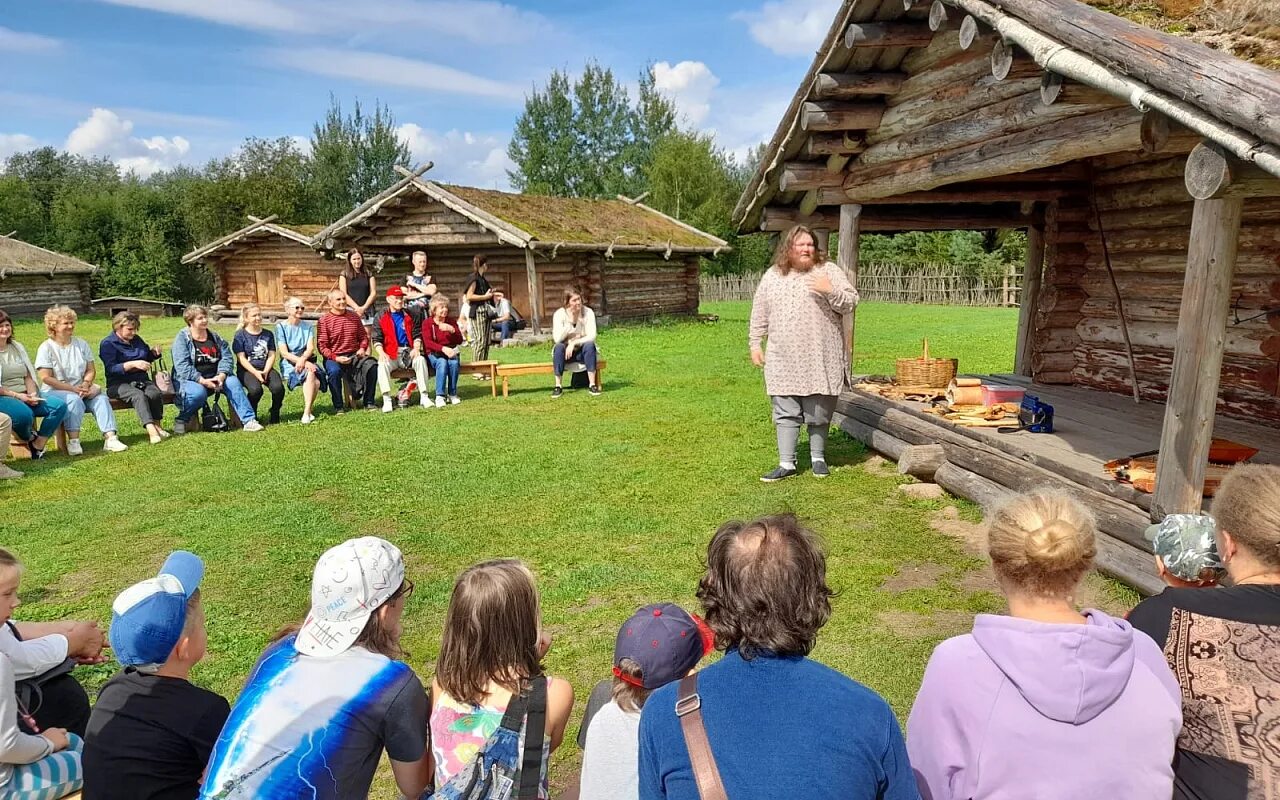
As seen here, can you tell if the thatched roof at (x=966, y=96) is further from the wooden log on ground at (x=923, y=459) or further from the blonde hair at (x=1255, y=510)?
the wooden log on ground at (x=923, y=459)

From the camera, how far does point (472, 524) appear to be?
6363 millimetres

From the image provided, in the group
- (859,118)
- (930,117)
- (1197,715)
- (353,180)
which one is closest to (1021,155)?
(930,117)

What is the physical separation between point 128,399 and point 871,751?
9640 millimetres

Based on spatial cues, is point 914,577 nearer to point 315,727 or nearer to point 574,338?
point 315,727

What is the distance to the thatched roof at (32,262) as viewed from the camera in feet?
103

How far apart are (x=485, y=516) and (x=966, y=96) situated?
4792 mm

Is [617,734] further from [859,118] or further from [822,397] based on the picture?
[859,118]

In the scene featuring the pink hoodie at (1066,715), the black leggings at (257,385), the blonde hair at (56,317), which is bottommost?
the black leggings at (257,385)

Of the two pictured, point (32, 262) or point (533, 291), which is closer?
point (533, 291)

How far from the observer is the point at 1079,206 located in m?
9.30

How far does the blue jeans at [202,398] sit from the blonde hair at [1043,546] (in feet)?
30.7

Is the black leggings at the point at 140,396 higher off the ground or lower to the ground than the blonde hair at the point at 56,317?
lower

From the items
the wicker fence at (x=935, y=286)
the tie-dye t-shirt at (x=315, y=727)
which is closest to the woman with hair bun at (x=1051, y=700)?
the tie-dye t-shirt at (x=315, y=727)

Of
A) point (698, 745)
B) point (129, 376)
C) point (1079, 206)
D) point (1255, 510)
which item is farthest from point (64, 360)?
point (1079, 206)
